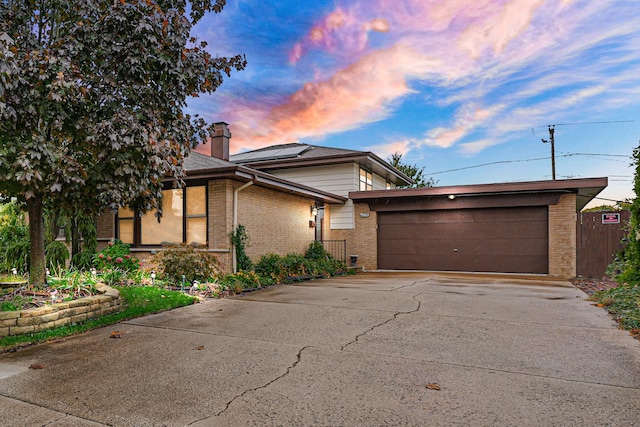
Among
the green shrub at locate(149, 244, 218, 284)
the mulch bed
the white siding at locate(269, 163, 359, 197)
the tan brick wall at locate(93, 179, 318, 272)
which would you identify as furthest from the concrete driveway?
the white siding at locate(269, 163, 359, 197)

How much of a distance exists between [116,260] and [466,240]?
1088cm

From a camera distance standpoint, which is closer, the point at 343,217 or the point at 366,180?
the point at 343,217

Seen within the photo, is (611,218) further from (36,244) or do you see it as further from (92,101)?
(36,244)

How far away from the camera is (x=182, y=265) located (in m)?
8.58

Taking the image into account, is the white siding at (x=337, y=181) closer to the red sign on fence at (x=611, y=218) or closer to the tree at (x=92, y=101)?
the red sign on fence at (x=611, y=218)

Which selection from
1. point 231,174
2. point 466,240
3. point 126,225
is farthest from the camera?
point 466,240

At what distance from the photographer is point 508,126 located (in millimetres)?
19891

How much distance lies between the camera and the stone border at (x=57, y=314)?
454 centimetres

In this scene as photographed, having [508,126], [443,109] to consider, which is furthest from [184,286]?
[508,126]

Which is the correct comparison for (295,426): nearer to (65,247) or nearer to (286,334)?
(286,334)

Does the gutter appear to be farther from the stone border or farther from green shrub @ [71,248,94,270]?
the stone border

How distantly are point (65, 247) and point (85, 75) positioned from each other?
19.6ft

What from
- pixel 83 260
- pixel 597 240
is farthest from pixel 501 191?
pixel 83 260

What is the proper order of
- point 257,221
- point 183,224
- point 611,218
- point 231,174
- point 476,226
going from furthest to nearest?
1. point 476,226
2. point 611,218
3. point 257,221
4. point 183,224
5. point 231,174
